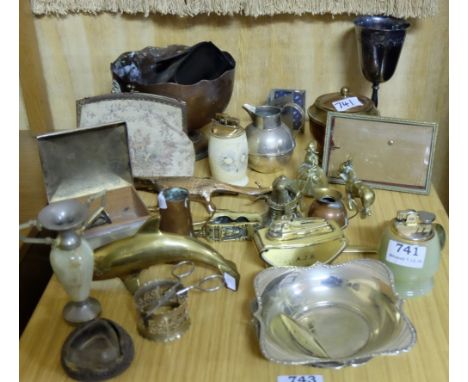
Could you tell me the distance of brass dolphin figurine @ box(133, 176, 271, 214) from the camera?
1.21m

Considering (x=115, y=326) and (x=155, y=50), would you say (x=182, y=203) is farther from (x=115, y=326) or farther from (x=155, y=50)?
(x=155, y=50)

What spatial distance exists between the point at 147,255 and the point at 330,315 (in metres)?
0.32

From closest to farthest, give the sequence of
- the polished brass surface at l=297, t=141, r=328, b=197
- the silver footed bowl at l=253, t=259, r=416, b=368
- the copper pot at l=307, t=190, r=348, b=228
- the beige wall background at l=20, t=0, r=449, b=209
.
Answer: the silver footed bowl at l=253, t=259, r=416, b=368 < the copper pot at l=307, t=190, r=348, b=228 < the polished brass surface at l=297, t=141, r=328, b=197 < the beige wall background at l=20, t=0, r=449, b=209

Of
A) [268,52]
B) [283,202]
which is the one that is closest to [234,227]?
[283,202]

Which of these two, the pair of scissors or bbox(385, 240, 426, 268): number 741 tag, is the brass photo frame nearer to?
bbox(385, 240, 426, 268): number 741 tag

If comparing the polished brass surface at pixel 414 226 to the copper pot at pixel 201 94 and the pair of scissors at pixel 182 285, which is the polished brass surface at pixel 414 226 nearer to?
the pair of scissors at pixel 182 285

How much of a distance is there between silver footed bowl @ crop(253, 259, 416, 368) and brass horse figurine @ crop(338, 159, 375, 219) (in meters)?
0.23

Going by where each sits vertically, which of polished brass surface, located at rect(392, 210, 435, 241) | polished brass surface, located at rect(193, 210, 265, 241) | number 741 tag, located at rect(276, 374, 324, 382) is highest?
polished brass surface, located at rect(392, 210, 435, 241)

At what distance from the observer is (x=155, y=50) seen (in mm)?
1442

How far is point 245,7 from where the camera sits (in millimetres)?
1409

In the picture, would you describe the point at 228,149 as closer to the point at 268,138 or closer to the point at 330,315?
the point at 268,138

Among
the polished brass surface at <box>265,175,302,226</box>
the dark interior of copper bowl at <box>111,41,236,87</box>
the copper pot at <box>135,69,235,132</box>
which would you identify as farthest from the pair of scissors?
the dark interior of copper bowl at <box>111,41,236,87</box>

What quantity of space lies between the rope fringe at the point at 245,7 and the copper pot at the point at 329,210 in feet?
1.84

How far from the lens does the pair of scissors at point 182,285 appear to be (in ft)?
2.84
